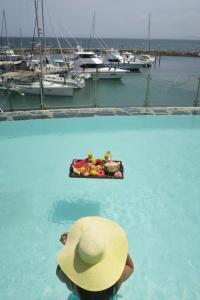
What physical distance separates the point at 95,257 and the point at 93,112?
879cm

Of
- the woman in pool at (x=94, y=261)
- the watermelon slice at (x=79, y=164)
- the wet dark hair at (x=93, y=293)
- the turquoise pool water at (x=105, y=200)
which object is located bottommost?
the turquoise pool water at (x=105, y=200)

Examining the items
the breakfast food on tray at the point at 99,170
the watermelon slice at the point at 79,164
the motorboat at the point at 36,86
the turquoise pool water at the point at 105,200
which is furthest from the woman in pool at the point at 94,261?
the motorboat at the point at 36,86

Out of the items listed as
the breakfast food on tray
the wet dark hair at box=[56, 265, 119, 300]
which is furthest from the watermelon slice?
the wet dark hair at box=[56, 265, 119, 300]

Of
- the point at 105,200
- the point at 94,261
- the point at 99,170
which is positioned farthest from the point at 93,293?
the point at 105,200

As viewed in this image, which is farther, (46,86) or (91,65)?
(91,65)

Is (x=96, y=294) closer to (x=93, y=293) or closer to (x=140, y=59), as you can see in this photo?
(x=93, y=293)

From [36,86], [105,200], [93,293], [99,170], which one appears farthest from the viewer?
[36,86]

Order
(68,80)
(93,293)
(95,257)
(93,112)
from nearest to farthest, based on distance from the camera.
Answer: (95,257) → (93,293) → (93,112) → (68,80)

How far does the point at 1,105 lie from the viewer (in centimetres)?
1103

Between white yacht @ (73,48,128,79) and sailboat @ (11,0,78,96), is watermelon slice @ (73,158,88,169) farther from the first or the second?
white yacht @ (73,48,128,79)

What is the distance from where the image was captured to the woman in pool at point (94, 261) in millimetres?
2082

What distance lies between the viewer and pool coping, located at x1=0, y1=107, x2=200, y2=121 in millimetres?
10083

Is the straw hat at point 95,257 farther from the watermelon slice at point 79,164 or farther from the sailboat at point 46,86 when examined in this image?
the sailboat at point 46,86

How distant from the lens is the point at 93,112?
1056 centimetres
